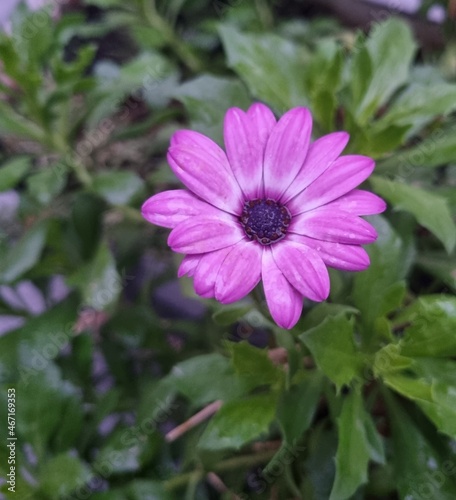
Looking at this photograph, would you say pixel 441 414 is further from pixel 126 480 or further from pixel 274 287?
pixel 126 480

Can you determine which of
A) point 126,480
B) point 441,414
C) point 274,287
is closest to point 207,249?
point 274,287

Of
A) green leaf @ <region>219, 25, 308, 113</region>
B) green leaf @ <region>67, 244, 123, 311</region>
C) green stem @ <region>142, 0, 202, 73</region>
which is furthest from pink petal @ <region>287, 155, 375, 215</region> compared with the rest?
green stem @ <region>142, 0, 202, 73</region>

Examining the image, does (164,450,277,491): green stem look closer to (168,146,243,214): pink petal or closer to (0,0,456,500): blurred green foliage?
(0,0,456,500): blurred green foliage

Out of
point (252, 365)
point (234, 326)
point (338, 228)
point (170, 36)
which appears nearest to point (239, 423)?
point (252, 365)

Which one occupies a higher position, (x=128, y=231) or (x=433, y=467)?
(x=433, y=467)

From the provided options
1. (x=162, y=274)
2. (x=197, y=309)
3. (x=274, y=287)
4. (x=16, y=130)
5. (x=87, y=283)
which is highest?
(x=274, y=287)

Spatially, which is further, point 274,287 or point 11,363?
point 11,363

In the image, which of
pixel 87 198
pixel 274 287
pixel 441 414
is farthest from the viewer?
pixel 87 198
